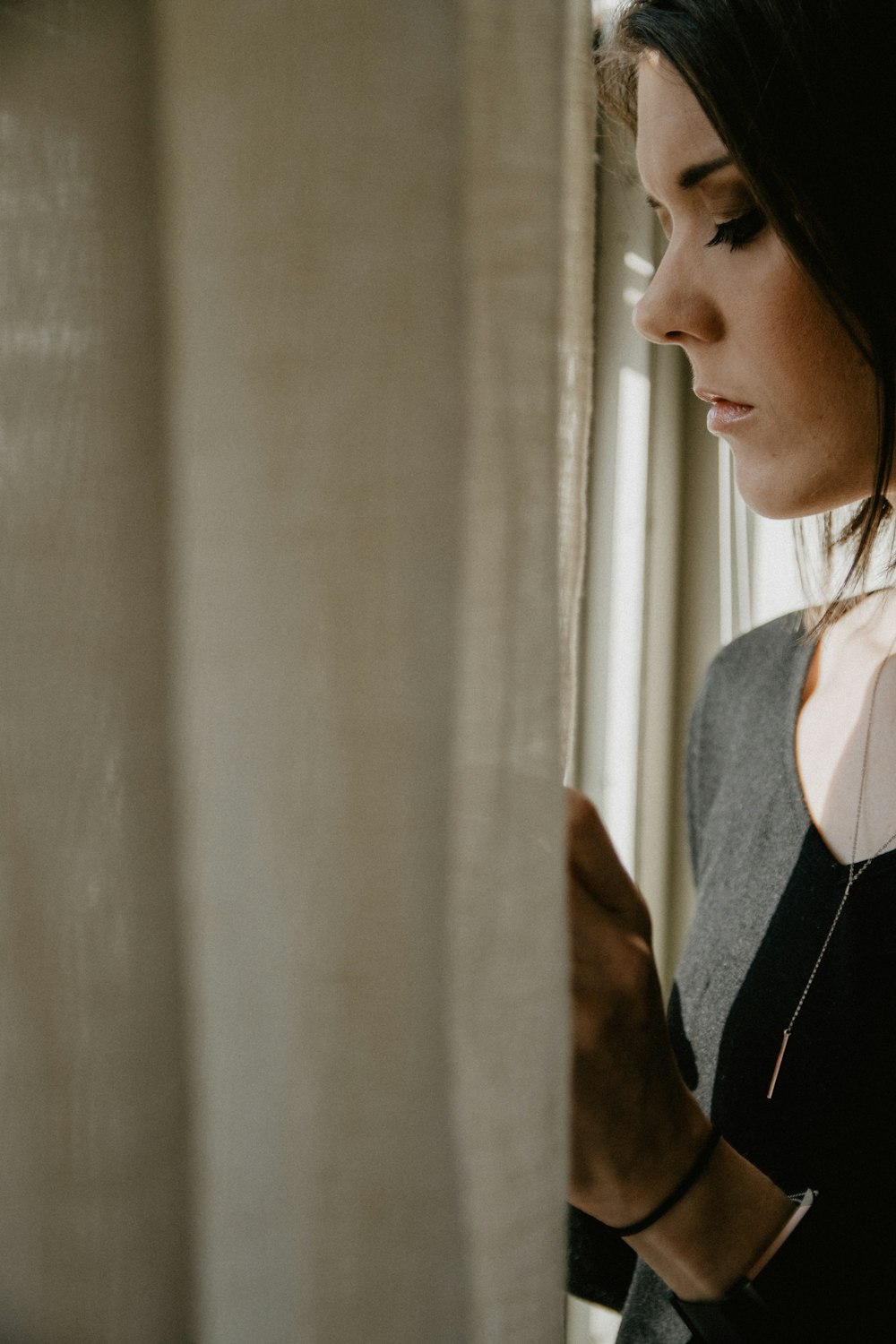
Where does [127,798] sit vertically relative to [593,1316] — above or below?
above

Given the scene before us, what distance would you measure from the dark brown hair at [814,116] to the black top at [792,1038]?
14.6 inches

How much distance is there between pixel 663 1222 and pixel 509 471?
41cm

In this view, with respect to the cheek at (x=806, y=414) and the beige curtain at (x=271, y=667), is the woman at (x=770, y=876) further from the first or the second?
the beige curtain at (x=271, y=667)

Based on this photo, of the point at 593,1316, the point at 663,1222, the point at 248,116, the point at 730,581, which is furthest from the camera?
the point at 730,581

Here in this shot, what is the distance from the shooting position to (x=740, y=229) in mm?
560

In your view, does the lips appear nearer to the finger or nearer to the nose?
the nose

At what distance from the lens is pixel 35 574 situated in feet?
1.03

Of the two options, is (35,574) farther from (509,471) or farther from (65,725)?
(509,471)

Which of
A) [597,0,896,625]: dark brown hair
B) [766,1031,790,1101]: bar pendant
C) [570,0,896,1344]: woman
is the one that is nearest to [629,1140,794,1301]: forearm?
[570,0,896,1344]: woman

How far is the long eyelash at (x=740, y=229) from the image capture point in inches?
21.8

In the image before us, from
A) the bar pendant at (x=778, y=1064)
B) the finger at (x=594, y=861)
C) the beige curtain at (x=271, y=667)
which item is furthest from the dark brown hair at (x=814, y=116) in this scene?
the bar pendant at (x=778, y=1064)

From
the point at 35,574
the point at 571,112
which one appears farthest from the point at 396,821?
the point at 571,112

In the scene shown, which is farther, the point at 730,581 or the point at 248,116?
the point at 730,581

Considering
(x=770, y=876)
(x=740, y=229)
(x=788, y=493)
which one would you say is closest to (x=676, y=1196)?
(x=770, y=876)
